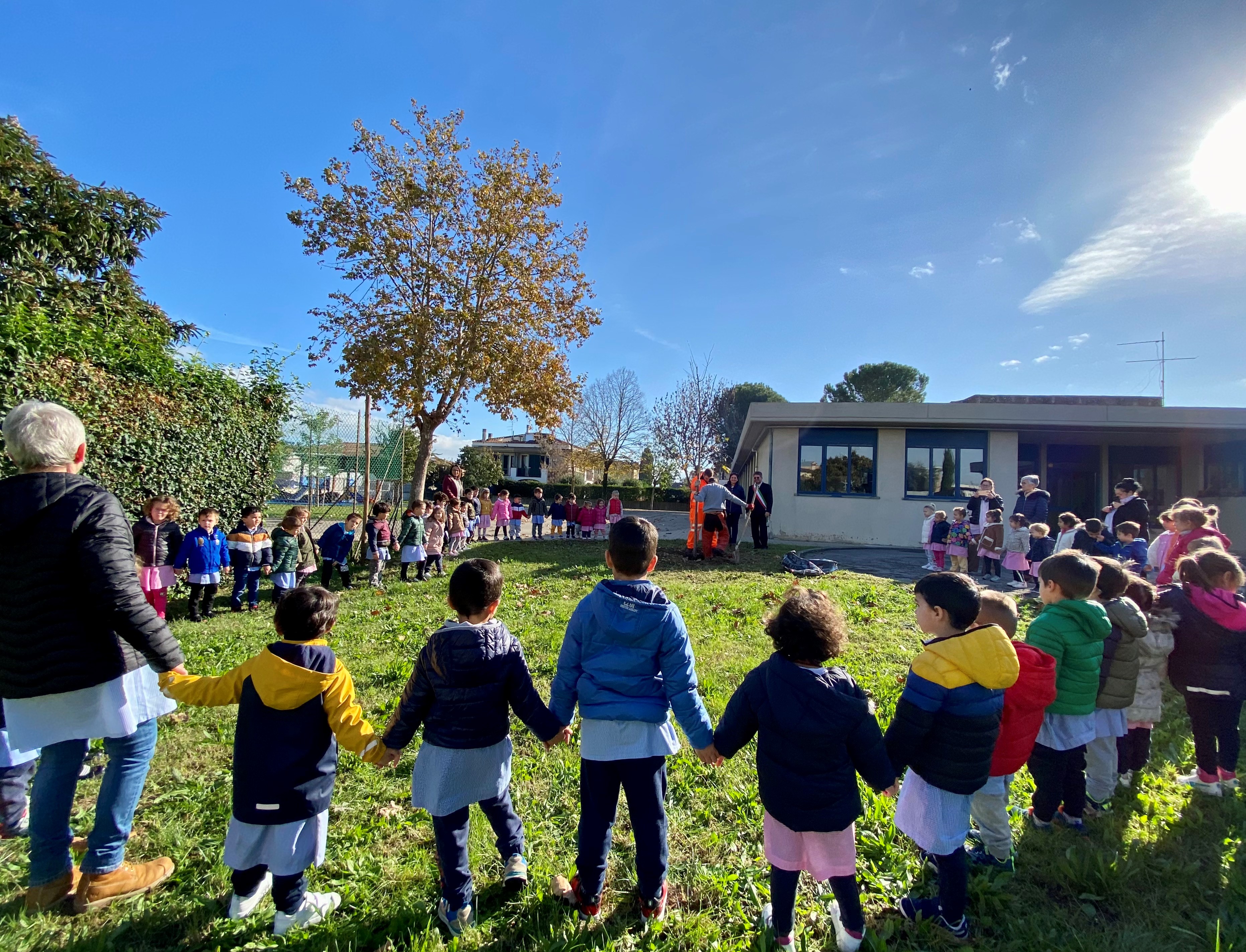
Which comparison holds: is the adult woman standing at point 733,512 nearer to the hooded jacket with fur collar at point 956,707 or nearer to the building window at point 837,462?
the building window at point 837,462

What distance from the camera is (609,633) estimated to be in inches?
93.3

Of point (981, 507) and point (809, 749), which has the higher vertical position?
point (981, 507)

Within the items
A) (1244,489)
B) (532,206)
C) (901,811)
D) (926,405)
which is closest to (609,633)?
(901,811)

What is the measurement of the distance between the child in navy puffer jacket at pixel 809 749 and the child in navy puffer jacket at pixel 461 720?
80cm

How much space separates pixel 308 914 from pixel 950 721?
260 centimetres

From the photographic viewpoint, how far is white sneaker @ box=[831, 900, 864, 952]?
87.7 inches

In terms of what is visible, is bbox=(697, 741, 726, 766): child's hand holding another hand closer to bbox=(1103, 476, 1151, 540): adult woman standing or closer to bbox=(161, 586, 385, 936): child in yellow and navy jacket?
bbox=(161, 586, 385, 936): child in yellow and navy jacket

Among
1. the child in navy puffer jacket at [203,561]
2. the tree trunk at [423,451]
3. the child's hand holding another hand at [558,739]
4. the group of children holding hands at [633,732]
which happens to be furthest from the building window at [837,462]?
the child's hand holding another hand at [558,739]

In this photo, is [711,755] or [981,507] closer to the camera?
[711,755]

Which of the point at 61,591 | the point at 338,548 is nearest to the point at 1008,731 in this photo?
the point at 61,591

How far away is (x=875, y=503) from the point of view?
17.2 metres

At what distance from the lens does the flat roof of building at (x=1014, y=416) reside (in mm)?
16453

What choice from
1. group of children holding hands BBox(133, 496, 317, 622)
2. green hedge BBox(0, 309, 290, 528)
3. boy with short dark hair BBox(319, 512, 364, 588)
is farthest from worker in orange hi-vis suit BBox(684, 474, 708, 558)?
green hedge BBox(0, 309, 290, 528)

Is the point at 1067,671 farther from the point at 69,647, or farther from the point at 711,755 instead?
the point at 69,647
